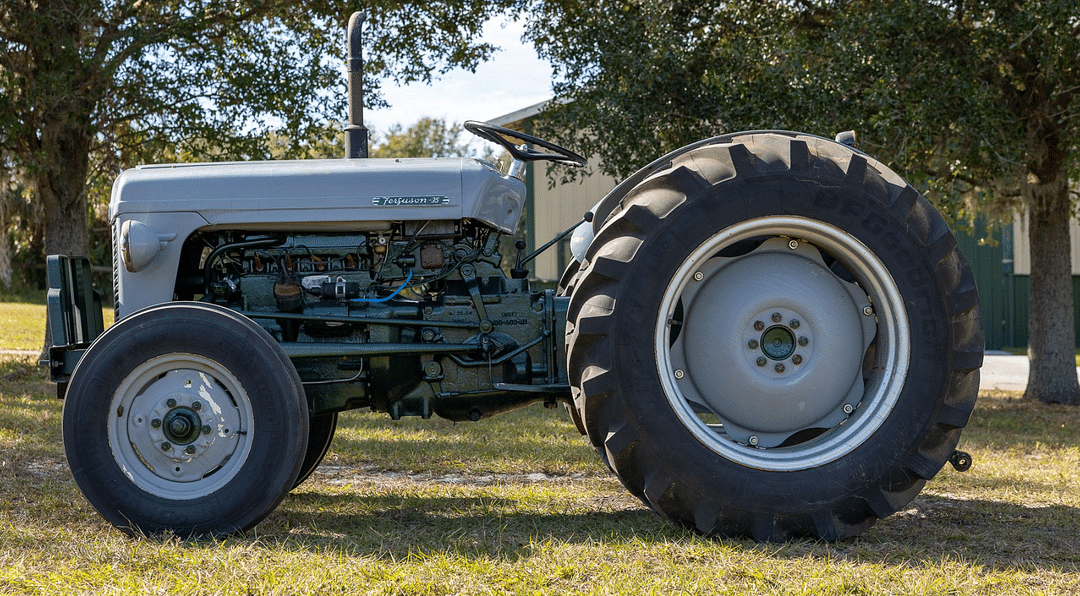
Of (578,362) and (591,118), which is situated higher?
(591,118)

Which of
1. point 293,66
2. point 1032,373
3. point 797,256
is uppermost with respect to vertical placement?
point 293,66

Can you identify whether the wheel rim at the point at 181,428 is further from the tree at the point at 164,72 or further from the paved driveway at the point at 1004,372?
the paved driveway at the point at 1004,372

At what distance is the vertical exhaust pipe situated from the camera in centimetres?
425

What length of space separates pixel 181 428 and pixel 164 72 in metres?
8.01

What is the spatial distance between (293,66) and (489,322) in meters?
7.46

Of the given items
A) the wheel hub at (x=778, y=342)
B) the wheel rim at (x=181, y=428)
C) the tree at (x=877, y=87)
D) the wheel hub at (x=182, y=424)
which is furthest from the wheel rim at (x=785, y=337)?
the tree at (x=877, y=87)

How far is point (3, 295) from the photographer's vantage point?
29031 millimetres

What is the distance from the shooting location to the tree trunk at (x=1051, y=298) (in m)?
9.99

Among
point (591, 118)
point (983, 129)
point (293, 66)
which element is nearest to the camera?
point (983, 129)

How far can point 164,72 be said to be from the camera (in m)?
10.5

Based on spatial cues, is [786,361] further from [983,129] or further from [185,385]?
[983,129]

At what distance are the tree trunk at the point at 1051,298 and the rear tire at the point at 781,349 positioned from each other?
23.8 feet

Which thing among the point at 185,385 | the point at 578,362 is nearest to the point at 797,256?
the point at 578,362

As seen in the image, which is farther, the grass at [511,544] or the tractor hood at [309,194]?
the tractor hood at [309,194]
